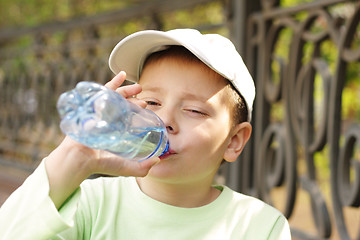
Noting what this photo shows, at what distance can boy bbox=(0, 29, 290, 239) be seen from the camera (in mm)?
1451

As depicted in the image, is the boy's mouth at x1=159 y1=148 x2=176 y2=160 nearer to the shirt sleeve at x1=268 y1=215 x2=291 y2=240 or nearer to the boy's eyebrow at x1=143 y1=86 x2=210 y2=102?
the boy's eyebrow at x1=143 y1=86 x2=210 y2=102

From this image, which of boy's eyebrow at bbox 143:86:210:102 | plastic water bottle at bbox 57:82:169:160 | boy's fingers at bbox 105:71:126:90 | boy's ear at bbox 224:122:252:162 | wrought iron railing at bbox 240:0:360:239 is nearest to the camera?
plastic water bottle at bbox 57:82:169:160

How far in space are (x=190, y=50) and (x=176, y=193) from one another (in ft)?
1.45

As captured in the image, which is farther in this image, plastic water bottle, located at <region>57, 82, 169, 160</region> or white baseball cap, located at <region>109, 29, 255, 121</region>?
white baseball cap, located at <region>109, 29, 255, 121</region>

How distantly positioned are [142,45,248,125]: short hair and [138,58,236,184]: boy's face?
2cm

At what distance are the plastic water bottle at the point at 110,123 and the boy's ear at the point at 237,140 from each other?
1.09 feet

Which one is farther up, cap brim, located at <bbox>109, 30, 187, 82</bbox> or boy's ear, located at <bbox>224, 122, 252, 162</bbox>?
cap brim, located at <bbox>109, 30, 187, 82</bbox>

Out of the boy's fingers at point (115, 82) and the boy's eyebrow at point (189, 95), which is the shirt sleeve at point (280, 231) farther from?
the boy's fingers at point (115, 82)

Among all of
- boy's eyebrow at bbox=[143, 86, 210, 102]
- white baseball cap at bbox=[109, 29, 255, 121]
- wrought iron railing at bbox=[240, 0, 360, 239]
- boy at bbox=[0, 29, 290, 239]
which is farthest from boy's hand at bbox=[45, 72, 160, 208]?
wrought iron railing at bbox=[240, 0, 360, 239]

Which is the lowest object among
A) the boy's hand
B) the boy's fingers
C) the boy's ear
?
the boy's ear

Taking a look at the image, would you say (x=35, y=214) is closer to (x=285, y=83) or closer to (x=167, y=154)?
(x=167, y=154)

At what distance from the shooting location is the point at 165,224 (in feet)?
4.92

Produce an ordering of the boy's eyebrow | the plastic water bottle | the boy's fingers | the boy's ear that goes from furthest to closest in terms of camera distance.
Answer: the boy's ear < the boy's eyebrow < the boy's fingers < the plastic water bottle

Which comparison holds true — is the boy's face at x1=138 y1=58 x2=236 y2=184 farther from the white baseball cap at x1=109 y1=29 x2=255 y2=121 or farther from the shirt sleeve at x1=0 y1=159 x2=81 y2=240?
the shirt sleeve at x1=0 y1=159 x2=81 y2=240
